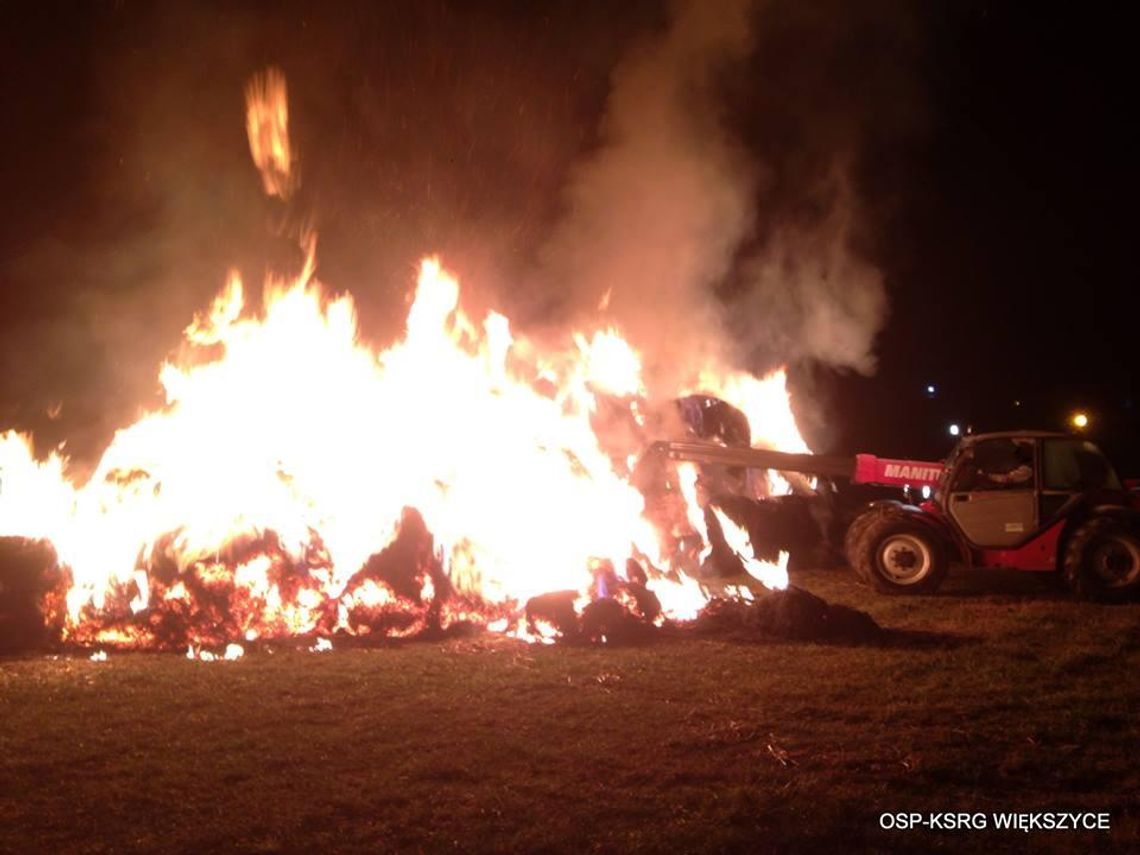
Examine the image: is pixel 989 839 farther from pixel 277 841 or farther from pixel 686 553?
pixel 686 553

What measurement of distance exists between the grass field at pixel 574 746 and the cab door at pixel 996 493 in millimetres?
2772

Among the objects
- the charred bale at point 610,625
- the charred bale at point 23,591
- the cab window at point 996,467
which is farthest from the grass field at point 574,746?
the cab window at point 996,467

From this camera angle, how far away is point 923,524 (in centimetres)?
1189

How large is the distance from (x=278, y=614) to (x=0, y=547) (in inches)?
114

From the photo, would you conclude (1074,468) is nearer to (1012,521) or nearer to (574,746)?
(1012,521)

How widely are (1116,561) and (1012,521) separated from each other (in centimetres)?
122

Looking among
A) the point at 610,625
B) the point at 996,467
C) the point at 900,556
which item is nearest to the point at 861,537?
the point at 900,556

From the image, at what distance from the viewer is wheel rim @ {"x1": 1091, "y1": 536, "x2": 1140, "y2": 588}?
35.0 feet

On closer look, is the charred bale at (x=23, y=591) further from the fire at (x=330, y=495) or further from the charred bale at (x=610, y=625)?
the charred bale at (x=610, y=625)

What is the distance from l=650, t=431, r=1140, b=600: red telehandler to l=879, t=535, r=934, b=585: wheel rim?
0.04 feet

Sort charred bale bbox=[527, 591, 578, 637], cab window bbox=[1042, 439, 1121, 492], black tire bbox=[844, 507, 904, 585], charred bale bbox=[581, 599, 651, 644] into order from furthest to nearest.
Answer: black tire bbox=[844, 507, 904, 585]
cab window bbox=[1042, 439, 1121, 492]
charred bale bbox=[527, 591, 578, 637]
charred bale bbox=[581, 599, 651, 644]

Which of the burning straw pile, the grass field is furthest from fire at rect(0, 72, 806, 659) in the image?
the grass field

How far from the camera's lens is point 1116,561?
1080 centimetres

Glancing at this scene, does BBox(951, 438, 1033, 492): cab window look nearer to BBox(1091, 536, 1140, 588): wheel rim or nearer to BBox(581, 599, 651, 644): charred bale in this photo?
BBox(1091, 536, 1140, 588): wheel rim
